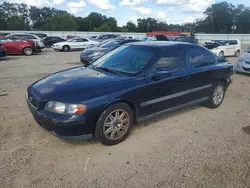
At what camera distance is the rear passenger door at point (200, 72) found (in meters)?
4.58

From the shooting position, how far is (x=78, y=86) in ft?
11.4

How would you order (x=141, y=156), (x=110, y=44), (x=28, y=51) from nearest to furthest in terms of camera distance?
(x=141, y=156) < (x=110, y=44) < (x=28, y=51)

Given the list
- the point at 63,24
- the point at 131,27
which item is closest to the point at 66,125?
the point at 63,24

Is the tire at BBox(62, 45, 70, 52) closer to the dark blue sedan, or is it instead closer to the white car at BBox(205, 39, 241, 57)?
the white car at BBox(205, 39, 241, 57)

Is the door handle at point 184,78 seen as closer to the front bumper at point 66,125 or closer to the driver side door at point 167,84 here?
the driver side door at point 167,84

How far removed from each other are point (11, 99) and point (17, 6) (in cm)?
10492

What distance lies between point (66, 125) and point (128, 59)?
1.76 m

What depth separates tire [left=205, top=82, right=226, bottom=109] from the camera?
5196 millimetres

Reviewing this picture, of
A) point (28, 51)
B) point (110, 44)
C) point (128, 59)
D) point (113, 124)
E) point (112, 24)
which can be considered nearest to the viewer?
point (113, 124)

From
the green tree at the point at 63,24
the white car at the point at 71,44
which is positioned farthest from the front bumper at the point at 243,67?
the green tree at the point at 63,24

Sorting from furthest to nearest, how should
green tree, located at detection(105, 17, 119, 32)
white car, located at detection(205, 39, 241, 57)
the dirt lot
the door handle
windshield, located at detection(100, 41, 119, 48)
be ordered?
green tree, located at detection(105, 17, 119, 32) → white car, located at detection(205, 39, 241, 57) → windshield, located at detection(100, 41, 119, 48) → the door handle → the dirt lot

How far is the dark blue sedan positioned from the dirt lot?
0.33 metres

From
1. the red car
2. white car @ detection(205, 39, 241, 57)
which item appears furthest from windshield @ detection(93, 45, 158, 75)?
white car @ detection(205, 39, 241, 57)

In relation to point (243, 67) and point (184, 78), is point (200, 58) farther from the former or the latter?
point (243, 67)
